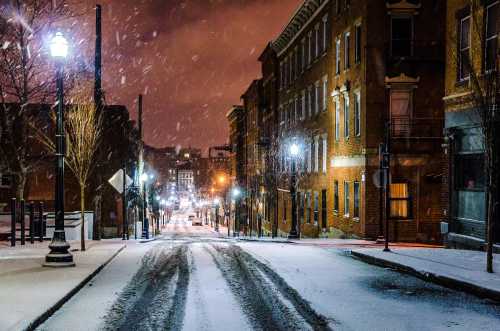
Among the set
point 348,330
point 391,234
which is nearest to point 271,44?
point 391,234

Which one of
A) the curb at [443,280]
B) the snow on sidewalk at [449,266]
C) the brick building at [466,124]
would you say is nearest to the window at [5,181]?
the snow on sidewalk at [449,266]

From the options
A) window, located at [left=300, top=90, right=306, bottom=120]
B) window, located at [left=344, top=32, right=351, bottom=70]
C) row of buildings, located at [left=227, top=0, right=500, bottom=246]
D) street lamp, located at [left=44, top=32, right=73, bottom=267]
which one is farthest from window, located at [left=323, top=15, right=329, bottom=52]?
street lamp, located at [left=44, top=32, right=73, bottom=267]

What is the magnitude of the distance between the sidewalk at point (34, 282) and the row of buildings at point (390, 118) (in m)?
9.12

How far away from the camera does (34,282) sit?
12453mm

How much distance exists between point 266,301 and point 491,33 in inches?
471

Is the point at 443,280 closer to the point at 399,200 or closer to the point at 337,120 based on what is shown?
the point at 399,200

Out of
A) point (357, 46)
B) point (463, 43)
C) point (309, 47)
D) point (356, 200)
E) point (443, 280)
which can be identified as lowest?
point (443, 280)

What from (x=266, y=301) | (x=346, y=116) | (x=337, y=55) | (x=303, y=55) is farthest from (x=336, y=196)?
(x=266, y=301)

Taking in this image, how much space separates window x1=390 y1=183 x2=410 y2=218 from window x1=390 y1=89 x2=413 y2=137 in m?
2.34

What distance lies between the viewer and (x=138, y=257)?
61.2ft

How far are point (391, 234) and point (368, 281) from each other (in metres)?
14.7

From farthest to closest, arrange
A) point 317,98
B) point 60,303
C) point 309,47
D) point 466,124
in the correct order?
point 309,47 < point 317,98 < point 466,124 < point 60,303

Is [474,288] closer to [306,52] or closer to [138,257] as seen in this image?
[138,257]

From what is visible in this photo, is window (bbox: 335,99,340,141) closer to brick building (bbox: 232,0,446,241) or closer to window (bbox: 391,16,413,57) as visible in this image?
brick building (bbox: 232,0,446,241)
